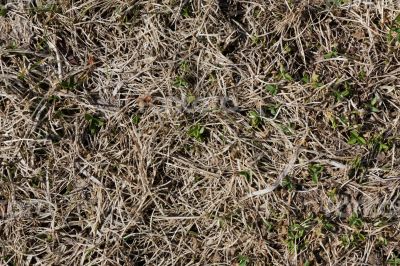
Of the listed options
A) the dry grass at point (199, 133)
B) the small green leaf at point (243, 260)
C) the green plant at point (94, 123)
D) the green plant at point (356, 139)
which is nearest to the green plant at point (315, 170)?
the dry grass at point (199, 133)

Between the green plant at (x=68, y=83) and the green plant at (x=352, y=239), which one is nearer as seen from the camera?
the green plant at (x=352, y=239)

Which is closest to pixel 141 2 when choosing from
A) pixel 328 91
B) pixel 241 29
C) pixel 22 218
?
pixel 241 29

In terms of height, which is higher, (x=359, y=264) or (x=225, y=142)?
(x=225, y=142)

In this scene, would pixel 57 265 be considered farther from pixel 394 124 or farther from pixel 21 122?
pixel 394 124

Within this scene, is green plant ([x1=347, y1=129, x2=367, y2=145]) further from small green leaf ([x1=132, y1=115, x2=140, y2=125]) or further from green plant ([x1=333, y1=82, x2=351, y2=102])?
small green leaf ([x1=132, y1=115, x2=140, y2=125])

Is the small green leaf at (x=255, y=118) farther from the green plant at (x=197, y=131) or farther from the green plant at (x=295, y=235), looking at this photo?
the green plant at (x=295, y=235)

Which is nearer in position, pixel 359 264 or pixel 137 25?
pixel 359 264

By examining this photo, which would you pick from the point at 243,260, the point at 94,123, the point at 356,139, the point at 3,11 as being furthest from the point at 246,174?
the point at 3,11
